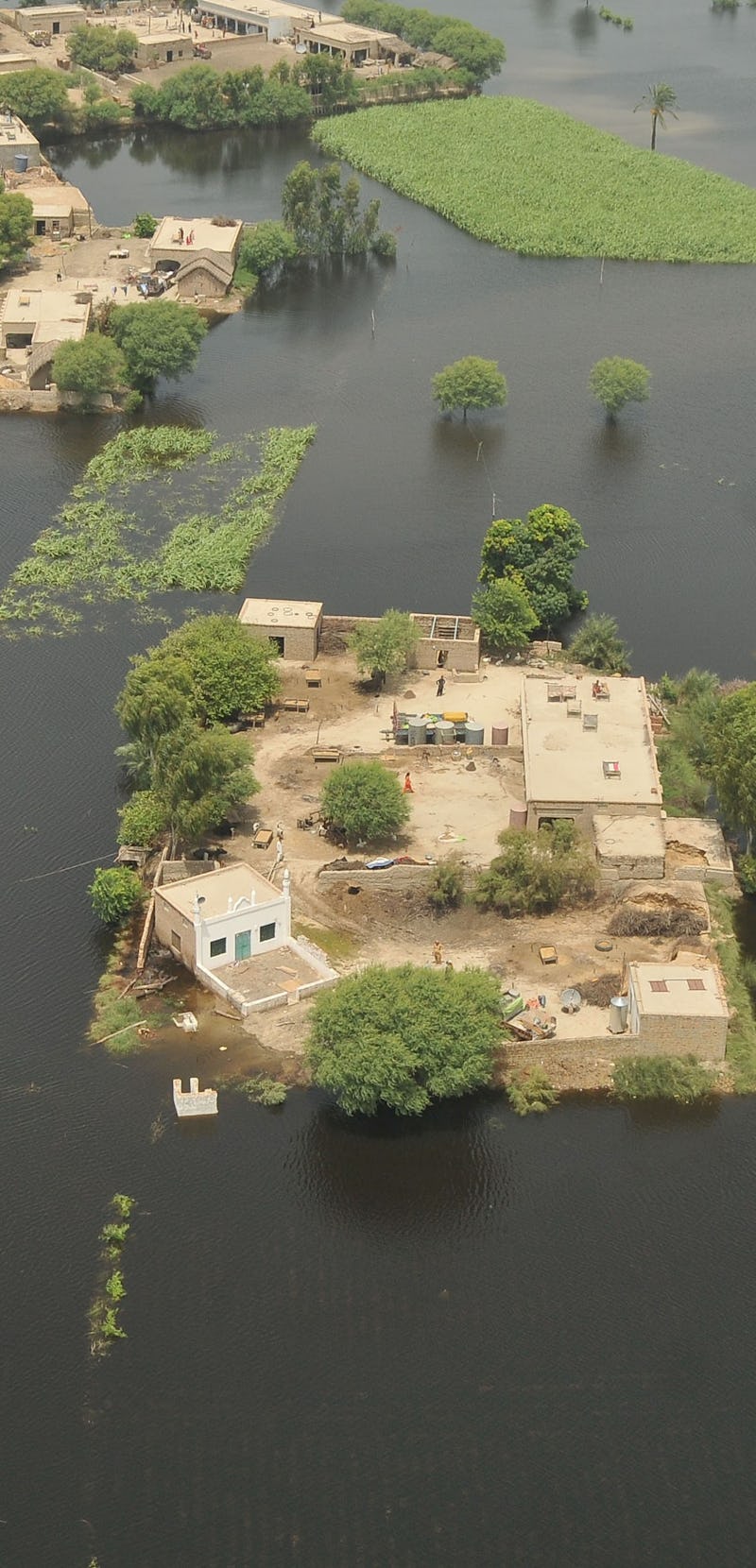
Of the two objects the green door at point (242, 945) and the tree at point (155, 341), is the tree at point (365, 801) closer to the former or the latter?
the green door at point (242, 945)

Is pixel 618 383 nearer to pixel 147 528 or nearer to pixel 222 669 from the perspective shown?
pixel 147 528

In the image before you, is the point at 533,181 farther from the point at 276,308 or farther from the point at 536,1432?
the point at 536,1432

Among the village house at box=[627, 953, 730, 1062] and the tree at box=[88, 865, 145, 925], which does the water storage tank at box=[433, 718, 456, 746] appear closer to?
the tree at box=[88, 865, 145, 925]

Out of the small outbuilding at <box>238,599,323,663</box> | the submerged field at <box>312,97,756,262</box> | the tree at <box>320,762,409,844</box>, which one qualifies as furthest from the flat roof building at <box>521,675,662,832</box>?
the submerged field at <box>312,97,756,262</box>

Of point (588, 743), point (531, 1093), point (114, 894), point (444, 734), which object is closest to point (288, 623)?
point (444, 734)

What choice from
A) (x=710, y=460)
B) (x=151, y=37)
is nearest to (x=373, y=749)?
(x=710, y=460)
